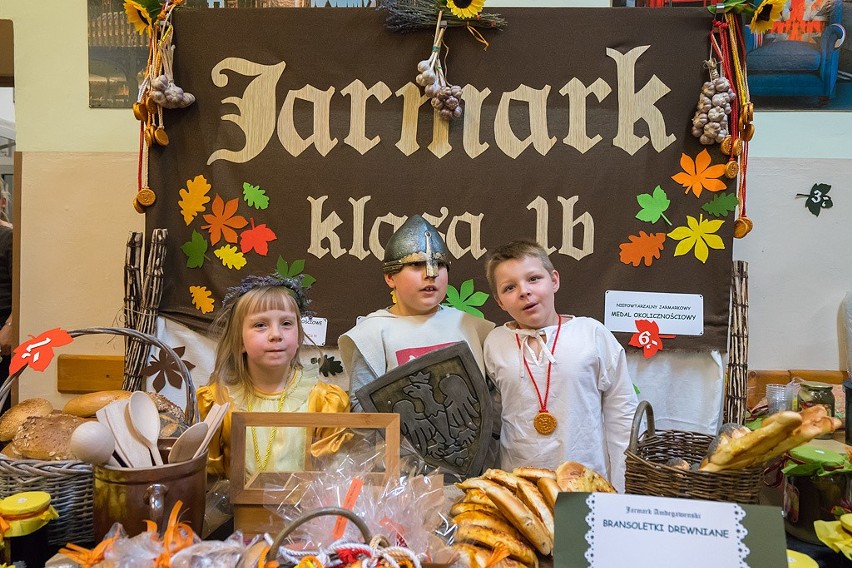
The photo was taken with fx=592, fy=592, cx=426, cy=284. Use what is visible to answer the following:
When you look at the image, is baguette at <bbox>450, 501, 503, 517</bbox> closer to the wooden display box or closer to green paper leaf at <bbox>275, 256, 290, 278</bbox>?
the wooden display box

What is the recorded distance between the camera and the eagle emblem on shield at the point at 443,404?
1378mm

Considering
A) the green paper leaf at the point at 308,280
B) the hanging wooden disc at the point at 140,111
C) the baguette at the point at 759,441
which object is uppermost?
the hanging wooden disc at the point at 140,111

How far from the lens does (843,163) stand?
2.54 m

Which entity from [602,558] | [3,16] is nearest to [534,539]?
[602,558]

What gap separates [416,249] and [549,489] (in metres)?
0.84

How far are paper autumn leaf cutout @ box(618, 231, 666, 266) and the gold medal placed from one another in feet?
3.18

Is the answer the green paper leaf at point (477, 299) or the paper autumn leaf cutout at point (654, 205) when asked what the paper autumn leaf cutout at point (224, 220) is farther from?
the paper autumn leaf cutout at point (654, 205)

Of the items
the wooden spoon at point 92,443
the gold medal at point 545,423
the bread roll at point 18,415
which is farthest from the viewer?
the bread roll at point 18,415

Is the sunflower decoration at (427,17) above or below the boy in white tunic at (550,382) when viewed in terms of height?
above

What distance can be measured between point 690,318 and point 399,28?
5.38 ft

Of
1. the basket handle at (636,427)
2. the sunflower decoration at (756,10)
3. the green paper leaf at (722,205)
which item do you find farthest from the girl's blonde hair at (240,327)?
the sunflower decoration at (756,10)

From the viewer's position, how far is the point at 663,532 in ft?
2.78

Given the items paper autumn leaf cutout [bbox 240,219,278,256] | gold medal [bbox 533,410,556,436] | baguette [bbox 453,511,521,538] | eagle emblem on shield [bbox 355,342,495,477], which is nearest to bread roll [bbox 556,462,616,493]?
baguette [bbox 453,511,521,538]

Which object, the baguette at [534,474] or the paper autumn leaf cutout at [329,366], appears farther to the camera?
the paper autumn leaf cutout at [329,366]
